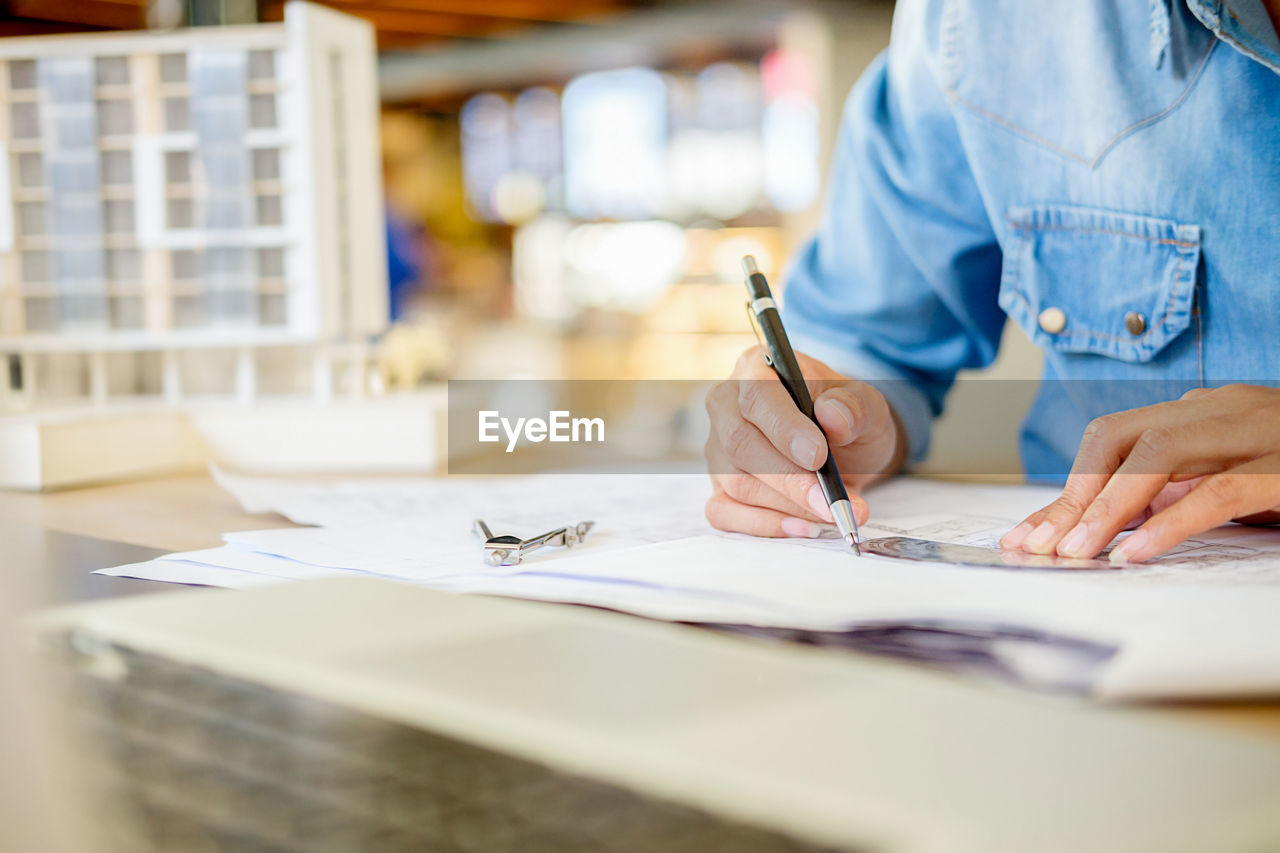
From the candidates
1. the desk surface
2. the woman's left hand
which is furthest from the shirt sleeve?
the desk surface

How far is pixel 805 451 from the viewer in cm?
53

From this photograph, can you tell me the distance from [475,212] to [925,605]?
7.21m

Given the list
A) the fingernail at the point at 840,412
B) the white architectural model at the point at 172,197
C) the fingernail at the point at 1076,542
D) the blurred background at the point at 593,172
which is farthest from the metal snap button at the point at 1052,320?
the blurred background at the point at 593,172

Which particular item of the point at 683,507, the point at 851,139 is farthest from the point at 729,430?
the point at 851,139

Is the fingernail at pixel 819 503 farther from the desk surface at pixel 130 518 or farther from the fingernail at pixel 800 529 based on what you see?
the desk surface at pixel 130 518

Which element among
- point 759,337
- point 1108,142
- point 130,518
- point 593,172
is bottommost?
point 130,518

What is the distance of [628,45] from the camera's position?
5.91 metres

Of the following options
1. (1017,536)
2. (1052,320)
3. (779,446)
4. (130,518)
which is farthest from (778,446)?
(130,518)

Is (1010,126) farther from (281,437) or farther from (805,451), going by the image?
(281,437)

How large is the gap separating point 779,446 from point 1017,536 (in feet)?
0.46

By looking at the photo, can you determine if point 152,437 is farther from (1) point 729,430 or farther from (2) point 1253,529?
(2) point 1253,529

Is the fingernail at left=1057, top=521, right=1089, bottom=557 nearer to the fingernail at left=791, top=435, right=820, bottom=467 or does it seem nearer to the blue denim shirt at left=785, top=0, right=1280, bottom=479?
the fingernail at left=791, top=435, right=820, bottom=467

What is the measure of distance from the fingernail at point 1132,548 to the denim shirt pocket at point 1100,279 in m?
0.29

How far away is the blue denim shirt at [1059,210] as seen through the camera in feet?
2.02
